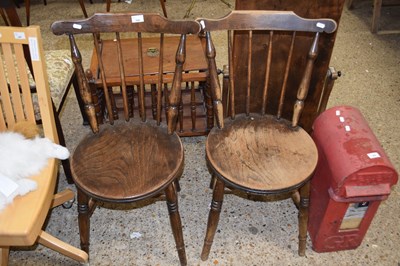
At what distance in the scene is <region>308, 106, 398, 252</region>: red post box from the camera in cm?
137

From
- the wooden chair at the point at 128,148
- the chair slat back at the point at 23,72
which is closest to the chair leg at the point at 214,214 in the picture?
the wooden chair at the point at 128,148

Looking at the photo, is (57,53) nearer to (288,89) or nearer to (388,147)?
(288,89)

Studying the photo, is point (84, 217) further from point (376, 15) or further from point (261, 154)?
point (376, 15)

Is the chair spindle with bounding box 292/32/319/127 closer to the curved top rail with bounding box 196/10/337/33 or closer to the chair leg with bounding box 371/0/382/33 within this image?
the curved top rail with bounding box 196/10/337/33

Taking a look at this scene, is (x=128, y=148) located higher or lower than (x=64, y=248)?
higher

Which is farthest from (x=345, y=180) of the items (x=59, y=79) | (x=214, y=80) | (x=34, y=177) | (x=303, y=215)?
(x=59, y=79)

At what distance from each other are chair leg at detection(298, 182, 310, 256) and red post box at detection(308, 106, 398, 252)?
0.07m

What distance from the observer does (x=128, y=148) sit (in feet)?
4.74

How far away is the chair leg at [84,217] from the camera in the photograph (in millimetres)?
1394

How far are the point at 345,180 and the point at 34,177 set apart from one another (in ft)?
3.66

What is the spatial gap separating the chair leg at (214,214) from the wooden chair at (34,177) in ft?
1.65

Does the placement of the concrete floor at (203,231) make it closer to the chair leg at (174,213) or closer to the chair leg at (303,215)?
the chair leg at (303,215)

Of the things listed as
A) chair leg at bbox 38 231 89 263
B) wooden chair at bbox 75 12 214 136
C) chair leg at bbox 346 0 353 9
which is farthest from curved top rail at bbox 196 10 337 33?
chair leg at bbox 346 0 353 9

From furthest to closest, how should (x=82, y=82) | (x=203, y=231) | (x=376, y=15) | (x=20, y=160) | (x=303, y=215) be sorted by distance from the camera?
(x=376, y=15), (x=203, y=231), (x=303, y=215), (x=82, y=82), (x=20, y=160)
